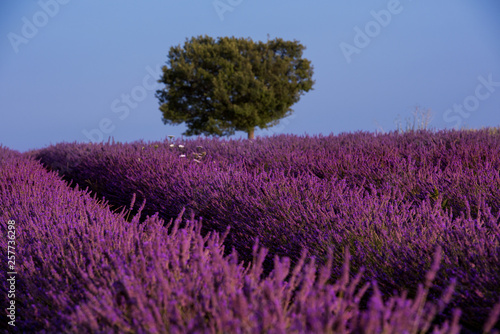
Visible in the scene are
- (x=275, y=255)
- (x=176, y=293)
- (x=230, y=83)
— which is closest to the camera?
(x=176, y=293)

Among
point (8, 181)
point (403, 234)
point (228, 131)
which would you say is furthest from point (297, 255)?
point (228, 131)

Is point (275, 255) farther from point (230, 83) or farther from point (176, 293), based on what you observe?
point (230, 83)

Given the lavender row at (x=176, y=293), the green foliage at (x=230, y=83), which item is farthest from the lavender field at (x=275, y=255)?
the green foliage at (x=230, y=83)

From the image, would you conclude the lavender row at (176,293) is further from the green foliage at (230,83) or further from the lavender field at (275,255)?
the green foliage at (230,83)

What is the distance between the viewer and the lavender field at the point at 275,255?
145 centimetres

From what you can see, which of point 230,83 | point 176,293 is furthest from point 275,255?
point 230,83

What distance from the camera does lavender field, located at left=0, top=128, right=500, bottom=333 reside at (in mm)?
1453

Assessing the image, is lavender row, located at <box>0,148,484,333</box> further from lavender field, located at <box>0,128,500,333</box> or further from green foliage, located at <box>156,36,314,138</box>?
green foliage, located at <box>156,36,314,138</box>

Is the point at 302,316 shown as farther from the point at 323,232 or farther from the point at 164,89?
the point at 164,89

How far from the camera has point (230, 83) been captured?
22703 millimetres

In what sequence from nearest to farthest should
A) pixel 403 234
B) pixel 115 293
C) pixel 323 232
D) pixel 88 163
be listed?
pixel 115 293 < pixel 403 234 < pixel 323 232 < pixel 88 163

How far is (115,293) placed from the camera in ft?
5.75

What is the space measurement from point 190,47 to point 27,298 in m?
22.8

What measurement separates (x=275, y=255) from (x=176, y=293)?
23.9 inches
